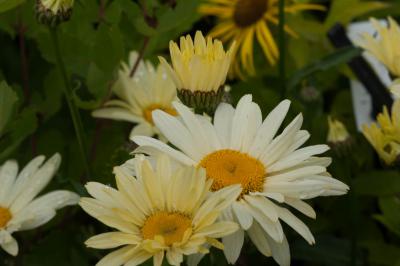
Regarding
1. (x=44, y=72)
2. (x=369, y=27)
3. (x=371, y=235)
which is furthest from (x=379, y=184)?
(x=44, y=72)

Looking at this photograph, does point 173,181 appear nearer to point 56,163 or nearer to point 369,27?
point 56,163

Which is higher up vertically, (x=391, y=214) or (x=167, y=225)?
(x=167, y=225)

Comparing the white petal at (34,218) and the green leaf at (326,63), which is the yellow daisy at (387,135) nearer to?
the green leaf at (326,63)

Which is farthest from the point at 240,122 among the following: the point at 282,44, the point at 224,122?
the point at 282,44

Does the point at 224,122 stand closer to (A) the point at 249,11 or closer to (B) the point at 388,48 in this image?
(B) the point at 388,48

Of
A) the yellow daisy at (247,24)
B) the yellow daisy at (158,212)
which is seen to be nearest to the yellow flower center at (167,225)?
the yellow daisy at (158,212)

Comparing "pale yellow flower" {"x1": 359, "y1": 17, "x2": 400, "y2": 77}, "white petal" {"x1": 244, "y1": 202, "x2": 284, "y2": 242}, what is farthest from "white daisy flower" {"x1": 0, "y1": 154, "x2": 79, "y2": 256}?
"pale yellow flower" {"x1": 359, "y1": 17, "x2": 400, "y2": 77}
